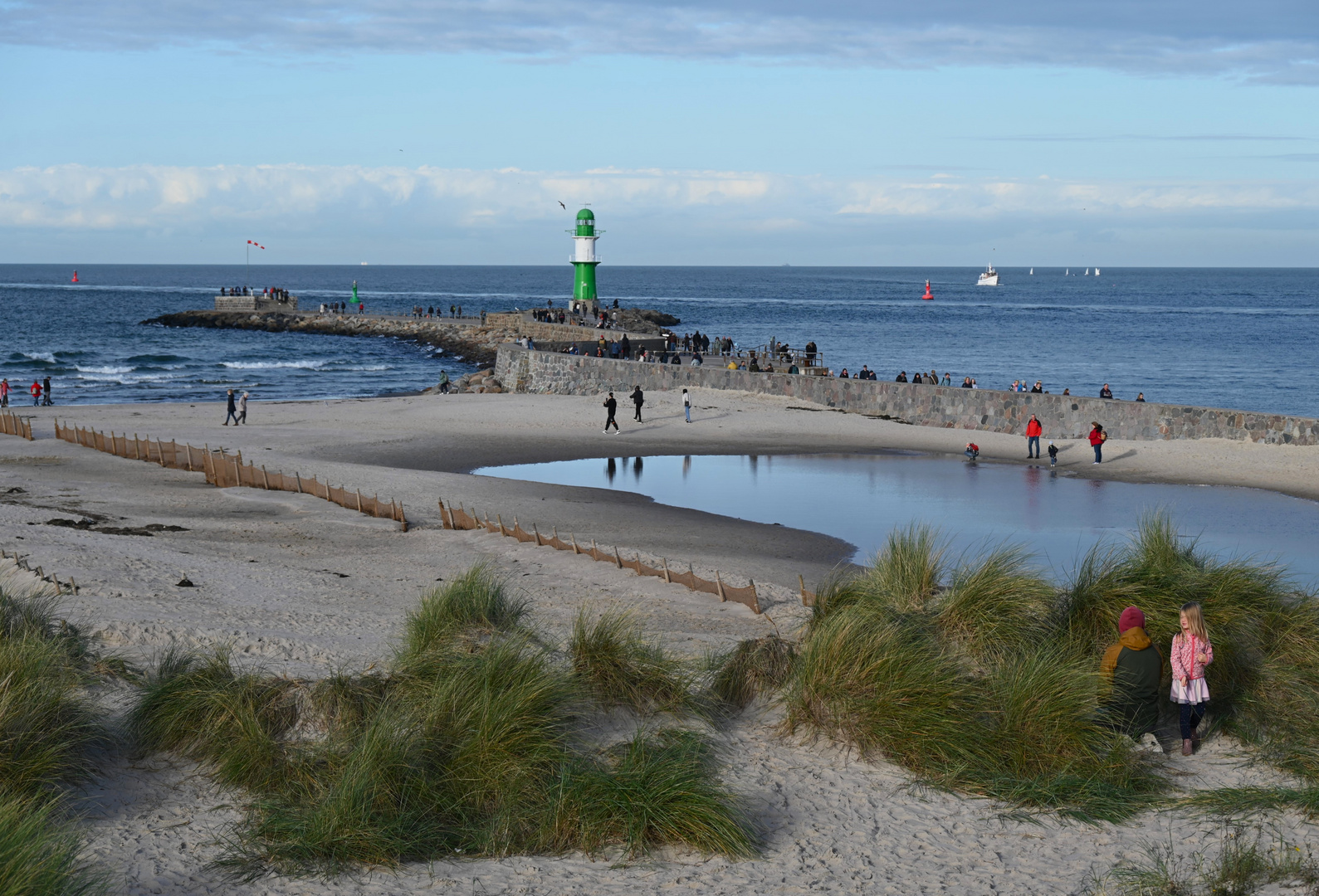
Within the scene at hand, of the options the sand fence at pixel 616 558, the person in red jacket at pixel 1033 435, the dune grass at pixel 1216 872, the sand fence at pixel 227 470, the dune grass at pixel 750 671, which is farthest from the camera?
the person in red jacket at pixel 1033 435

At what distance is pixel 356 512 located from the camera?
59.6 ft

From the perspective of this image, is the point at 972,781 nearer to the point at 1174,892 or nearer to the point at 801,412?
the point at 1174,892

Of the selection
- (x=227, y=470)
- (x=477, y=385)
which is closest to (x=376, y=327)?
(x=477, y=385)

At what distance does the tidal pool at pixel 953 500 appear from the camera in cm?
1784

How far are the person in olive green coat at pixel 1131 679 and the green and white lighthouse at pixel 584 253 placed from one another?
53.5m

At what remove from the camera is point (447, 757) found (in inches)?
267

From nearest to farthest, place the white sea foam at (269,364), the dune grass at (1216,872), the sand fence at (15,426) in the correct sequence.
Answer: the dune grass at (1216,872) < the sand fence at (15,426) < the white sea foam at (269,364)

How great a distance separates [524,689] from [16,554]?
8.12 meters

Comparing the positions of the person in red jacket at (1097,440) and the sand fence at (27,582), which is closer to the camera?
the sand fence at (27,582)

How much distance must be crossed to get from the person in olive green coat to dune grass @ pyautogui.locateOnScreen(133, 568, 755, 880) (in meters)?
2.88

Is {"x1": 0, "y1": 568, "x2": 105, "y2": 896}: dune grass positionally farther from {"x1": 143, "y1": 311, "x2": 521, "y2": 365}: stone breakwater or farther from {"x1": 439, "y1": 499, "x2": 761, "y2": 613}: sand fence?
{"x1": 143, "y1": 311, "x2": 521, "y2": 365}: stone breakwater

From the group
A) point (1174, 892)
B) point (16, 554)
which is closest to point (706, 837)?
point (1174, 892)

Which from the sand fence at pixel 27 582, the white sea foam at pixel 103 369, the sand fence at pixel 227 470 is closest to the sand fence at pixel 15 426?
the sand fence at pixel 227 470

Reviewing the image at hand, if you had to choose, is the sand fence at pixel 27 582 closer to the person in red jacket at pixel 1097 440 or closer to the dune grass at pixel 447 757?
the dune grass at pixel 447 757
